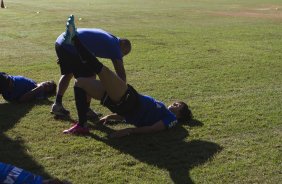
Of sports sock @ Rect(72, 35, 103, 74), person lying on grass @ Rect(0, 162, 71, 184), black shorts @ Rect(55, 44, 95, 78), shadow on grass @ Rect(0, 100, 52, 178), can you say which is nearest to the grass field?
shadow on grass @ Rect(0, 100, 52, 178)

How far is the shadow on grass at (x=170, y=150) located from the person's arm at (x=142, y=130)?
2.2 inches

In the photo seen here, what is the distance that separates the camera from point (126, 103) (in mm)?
5617

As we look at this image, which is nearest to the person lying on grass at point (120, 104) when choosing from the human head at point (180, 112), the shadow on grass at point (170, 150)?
the shadow on grass at point (170, 150)

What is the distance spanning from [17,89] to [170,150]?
9.63 ft

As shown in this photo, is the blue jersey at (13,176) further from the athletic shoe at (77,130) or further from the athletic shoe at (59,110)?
the athletic shoe at (59,110)

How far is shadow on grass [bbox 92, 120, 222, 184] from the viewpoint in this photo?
4.88 meters

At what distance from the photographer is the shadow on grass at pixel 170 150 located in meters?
4.88

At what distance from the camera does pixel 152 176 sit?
4.64 meters

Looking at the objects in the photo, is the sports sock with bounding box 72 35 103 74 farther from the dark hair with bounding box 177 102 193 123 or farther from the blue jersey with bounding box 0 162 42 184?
the blue jersey with bounding box 0 162 42 184

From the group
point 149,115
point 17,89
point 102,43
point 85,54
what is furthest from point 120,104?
point 17,89

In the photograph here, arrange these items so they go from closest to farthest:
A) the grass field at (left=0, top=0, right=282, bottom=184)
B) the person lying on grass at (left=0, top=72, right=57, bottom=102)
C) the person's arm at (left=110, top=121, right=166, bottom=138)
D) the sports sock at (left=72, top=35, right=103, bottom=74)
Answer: the grass field at (left=0, top=0, right=282, bottom=184) → the sports sock at (left=72, top=35, right=103, bottom=74) → the person's arm at (left=110, top=121, right=166, bottom=138) → the person lying on grass at (left=0, top=72, right=57, bottom=102)

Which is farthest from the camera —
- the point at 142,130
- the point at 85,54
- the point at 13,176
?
the point at 142,130

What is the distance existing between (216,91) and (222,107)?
3.59 feet

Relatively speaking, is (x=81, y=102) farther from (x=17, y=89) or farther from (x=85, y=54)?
(x=17, y=89)
